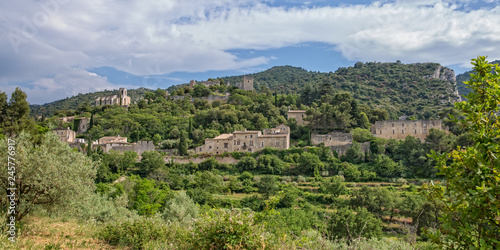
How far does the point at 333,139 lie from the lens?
38188mm

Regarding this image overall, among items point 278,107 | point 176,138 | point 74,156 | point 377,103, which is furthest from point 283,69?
point 74,156

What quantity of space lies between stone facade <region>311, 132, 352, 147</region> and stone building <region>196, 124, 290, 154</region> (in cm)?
341

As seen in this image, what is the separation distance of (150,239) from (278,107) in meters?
44.9

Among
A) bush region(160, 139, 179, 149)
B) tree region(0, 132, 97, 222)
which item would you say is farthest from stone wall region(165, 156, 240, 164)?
tree region(0, 132, 97, 222)

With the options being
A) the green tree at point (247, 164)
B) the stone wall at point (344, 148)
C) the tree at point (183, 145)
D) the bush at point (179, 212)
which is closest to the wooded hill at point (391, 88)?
the stone wall at point (344, 148)

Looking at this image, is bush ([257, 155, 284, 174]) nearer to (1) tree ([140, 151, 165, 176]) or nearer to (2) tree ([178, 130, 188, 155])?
(2) tree ([178, 130, 188, 155])

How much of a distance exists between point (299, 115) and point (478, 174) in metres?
42.7

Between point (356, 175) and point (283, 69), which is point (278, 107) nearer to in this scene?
point (356, 175)

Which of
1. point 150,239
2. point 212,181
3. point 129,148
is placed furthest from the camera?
point 129,148

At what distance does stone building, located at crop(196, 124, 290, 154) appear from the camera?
37969 mm

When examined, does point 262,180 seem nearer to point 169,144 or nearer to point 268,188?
point 268,188

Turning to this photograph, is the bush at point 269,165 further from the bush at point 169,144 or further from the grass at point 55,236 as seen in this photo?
the grass at point 55,236

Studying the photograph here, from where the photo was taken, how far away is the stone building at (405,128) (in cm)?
3900

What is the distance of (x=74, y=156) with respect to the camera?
1085 cm
